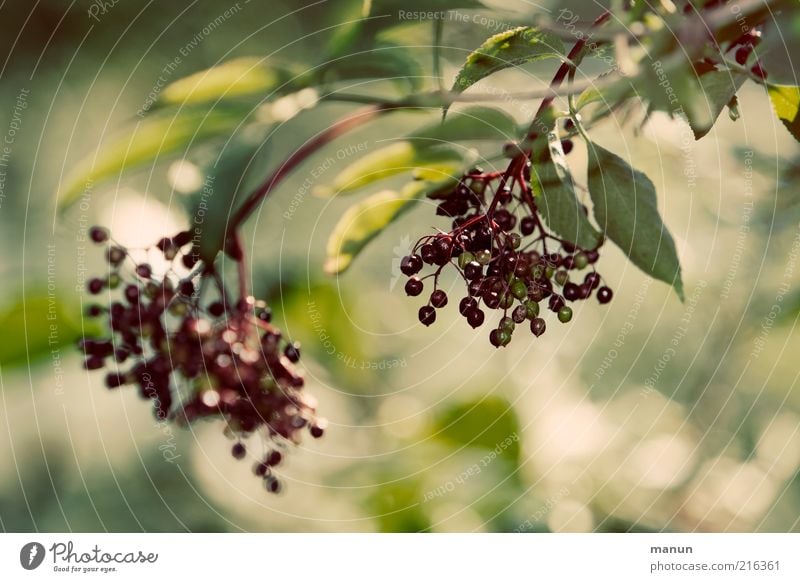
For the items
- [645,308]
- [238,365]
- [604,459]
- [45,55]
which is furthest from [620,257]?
[45,55]

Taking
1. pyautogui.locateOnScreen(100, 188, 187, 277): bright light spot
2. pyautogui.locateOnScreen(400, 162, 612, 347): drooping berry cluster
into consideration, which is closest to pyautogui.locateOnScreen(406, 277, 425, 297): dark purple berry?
pyautogui.locateOnScreen(400, 162, 612, 347): drooping berry cluster

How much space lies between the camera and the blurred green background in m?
0.89

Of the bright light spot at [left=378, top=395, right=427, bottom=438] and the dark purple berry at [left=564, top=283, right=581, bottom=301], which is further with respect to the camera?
the bright light spot at [left=378, top=395, right=427, bottom=438]

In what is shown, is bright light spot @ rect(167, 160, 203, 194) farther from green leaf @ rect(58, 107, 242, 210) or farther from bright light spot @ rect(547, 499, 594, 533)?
bright light spot @ rect(547, 499, 594, 533)

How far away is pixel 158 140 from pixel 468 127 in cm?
31

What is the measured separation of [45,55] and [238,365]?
1.71ft

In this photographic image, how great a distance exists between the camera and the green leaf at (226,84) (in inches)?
29.4

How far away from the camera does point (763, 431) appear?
98cm

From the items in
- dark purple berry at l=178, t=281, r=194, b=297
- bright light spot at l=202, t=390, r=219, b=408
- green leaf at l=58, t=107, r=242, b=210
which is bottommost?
bright light spot at l=202, t=390, r=219, b=408

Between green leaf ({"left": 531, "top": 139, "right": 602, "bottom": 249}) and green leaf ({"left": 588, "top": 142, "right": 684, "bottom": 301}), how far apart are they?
17mm

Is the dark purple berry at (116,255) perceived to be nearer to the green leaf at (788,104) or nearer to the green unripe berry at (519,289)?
the green unripe berry at (519,289)

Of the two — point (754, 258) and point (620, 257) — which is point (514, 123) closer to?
point (620, 257)

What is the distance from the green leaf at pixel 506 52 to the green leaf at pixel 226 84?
8.7 inches

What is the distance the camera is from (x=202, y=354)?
686mm
